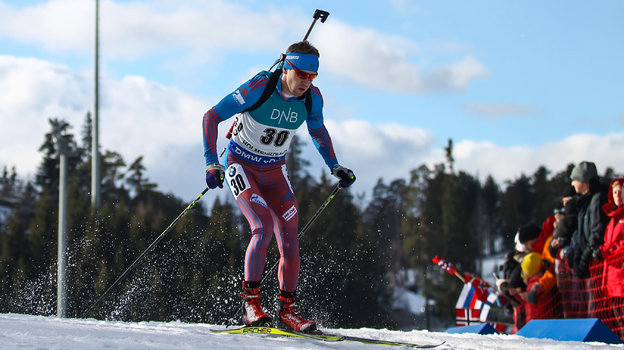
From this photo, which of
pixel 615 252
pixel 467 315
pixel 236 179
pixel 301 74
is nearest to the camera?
pixel 301 74

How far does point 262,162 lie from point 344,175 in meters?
0.78

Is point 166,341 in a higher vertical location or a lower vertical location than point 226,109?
lower

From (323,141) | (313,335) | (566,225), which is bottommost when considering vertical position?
(313,335)

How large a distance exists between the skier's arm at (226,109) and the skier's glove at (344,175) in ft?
3.51

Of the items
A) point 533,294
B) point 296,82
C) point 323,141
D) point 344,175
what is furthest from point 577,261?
point 296,82

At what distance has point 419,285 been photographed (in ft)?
225

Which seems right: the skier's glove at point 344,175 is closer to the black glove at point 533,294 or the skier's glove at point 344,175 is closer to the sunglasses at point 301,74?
the sunglasses at point 301,74

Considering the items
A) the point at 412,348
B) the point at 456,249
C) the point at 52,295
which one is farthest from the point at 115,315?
the point at 456,249

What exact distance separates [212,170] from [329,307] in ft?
42.8

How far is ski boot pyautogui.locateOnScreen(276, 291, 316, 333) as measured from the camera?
5.44 meters

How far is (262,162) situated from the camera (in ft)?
19.4

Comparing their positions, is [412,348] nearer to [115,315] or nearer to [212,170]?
[212,170]

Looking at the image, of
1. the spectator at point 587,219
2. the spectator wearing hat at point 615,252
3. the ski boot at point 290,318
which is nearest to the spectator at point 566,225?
the spectator at point 587,219

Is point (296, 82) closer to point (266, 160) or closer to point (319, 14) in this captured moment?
point (266, 160)
